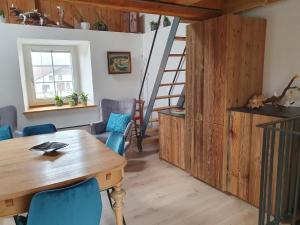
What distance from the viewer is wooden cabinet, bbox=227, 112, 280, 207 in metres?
2.19

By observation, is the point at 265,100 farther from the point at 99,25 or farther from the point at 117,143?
the point at 99,25

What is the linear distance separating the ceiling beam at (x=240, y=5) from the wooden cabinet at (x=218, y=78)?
0.47ft

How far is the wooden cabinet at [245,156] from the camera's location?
219cm

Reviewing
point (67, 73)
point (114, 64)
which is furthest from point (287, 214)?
point (67, 73)

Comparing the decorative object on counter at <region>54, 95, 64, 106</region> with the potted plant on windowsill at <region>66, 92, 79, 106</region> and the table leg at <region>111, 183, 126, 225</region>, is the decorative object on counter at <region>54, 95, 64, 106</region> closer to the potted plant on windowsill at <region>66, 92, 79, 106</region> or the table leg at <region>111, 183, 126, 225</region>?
the potted plant on windowsill at <region>66, 92, 79, 106</region>

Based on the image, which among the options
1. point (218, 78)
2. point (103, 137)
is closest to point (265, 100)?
point (218, 78)

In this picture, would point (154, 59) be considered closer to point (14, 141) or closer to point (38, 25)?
point (38, 25)

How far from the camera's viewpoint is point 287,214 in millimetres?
2055

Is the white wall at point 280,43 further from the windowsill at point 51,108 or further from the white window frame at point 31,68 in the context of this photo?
the white window frame at point 31,68

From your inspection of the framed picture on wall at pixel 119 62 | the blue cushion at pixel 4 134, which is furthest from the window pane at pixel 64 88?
the blue cushion at pixel 4 134

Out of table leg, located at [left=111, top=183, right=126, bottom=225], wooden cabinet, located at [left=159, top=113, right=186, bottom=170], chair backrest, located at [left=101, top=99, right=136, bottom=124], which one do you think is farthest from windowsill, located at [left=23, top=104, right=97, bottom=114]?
table leg, located at [left=111, top=183, right=126, bottom=225]

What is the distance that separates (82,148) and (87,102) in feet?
9.12

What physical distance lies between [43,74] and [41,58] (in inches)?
11.4

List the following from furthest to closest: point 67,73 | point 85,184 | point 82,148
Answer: point 67,73
point 82,148
point 85,184
